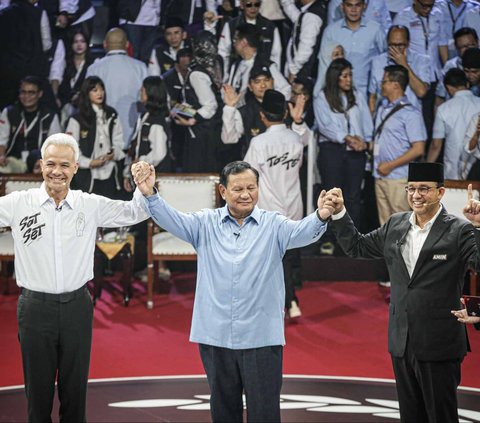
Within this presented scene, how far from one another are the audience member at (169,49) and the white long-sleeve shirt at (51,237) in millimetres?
4824

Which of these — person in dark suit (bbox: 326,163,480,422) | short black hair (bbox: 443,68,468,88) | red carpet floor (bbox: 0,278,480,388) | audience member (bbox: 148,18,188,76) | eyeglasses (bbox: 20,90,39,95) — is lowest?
red carpet floor (bbox: 0,278,480,388)

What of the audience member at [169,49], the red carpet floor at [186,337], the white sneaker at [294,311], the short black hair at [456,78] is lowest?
the red carpet floor at [186,337]

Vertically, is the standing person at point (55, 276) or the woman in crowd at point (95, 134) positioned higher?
the woman in crowd at point (95, 134)

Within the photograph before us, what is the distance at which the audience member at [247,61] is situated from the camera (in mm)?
8445

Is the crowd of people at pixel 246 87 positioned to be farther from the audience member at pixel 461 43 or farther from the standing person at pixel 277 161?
the standing person at pixel 277 161

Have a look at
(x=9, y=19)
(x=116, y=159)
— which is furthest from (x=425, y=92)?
(x=9, y=19)

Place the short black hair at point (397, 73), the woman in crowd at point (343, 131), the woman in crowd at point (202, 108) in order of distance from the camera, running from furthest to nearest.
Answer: the woman in crowd at point (202, 108)
the woman in crowd at point (343, 131)
the short black hair at point (397, 73)

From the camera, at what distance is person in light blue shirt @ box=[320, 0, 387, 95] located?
846 centimetres

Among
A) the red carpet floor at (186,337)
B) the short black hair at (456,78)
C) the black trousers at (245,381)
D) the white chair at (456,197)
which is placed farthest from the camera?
the short black hair at (456,78)

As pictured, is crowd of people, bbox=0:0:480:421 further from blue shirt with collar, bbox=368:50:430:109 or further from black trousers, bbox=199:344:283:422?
black trousers, bbox=199:344:283:422

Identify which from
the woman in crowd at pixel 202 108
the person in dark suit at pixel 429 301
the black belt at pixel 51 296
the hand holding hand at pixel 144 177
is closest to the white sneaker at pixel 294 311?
the woman in crowd at pixel 202 108

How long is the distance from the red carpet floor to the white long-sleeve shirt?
196 cm

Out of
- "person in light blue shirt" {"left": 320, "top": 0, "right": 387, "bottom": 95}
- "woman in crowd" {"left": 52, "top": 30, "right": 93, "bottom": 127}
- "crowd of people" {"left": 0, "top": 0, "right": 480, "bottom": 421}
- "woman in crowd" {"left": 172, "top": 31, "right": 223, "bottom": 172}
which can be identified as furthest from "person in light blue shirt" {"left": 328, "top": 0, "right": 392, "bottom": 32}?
"woman in crowd" {"left": 52, "top": 30, "right": 93, "bottom": 127}

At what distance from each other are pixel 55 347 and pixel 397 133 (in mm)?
4897
